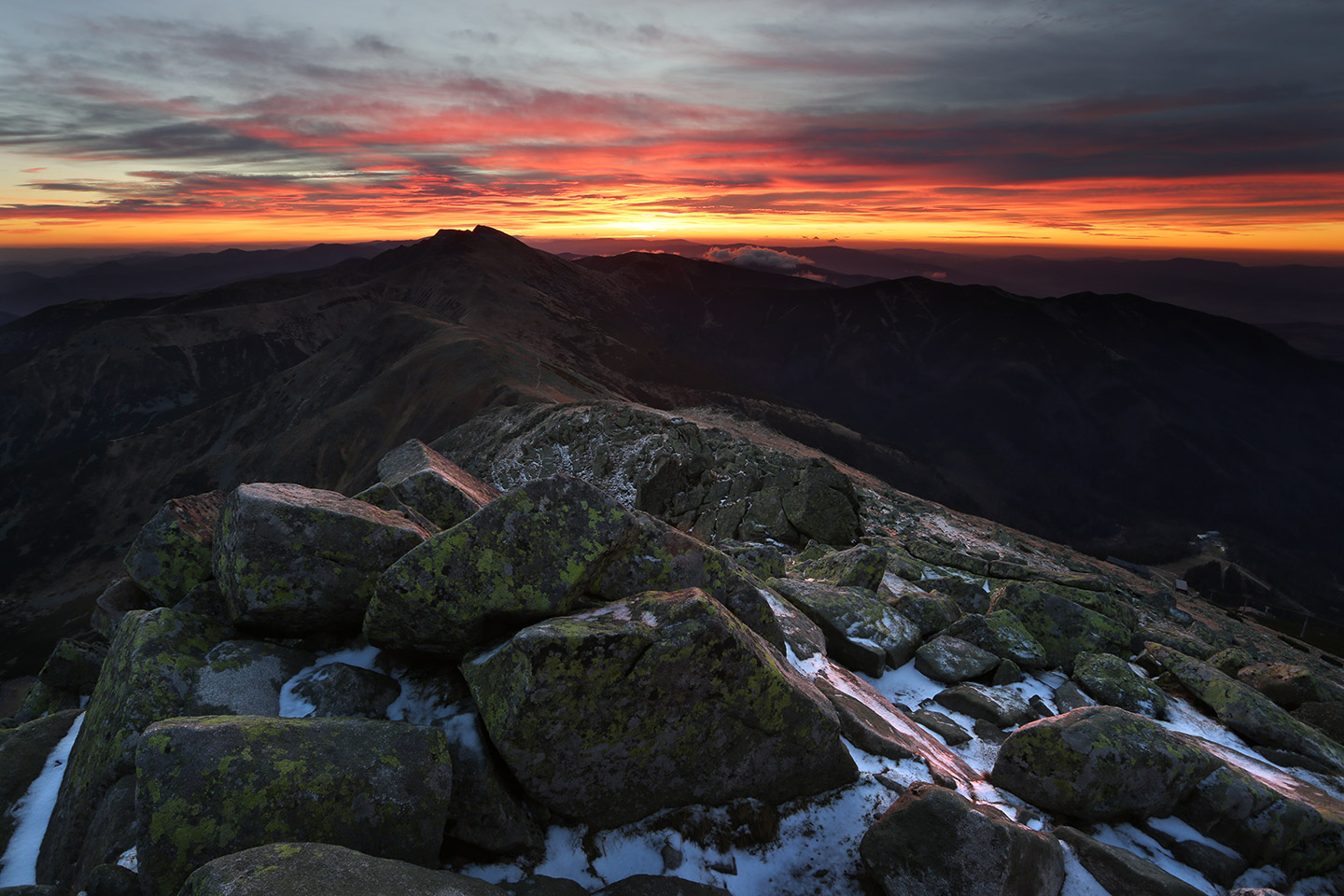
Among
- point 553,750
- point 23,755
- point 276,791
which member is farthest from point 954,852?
point 23,755

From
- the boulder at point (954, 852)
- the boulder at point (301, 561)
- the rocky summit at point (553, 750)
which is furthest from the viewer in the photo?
the boulder at point (301, 561)

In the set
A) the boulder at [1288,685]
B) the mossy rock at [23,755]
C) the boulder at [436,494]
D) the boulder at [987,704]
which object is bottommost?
the boulder at [1288,685]

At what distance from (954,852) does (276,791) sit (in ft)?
25.5

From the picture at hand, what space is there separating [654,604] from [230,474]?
154 meters

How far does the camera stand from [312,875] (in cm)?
535

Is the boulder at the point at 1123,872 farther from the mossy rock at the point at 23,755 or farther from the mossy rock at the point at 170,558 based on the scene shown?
the mossy rock at the point at 23,755

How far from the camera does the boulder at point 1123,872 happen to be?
7.61m

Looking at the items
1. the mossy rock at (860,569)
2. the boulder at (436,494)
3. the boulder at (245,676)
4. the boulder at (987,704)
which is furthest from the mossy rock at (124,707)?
the mossy rock at (860,569)

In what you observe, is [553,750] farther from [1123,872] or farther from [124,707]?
[1123,872]

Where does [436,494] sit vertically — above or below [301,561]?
below

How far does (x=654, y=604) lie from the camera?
8.41 meters

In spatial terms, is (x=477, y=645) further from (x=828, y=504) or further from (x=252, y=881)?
(x=828, y=504)

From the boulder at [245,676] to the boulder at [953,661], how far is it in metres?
12.3

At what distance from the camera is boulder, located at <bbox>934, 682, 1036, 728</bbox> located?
11.9 metres
